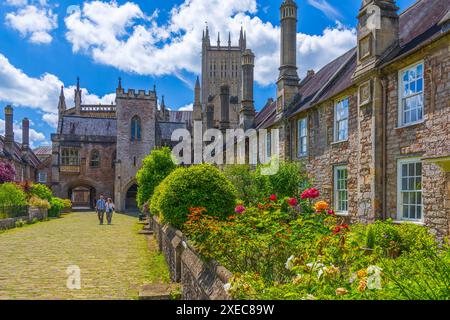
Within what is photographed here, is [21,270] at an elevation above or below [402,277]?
below

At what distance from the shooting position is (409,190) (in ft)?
34.6

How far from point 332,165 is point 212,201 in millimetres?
6234

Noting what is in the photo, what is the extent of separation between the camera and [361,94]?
1237 cm

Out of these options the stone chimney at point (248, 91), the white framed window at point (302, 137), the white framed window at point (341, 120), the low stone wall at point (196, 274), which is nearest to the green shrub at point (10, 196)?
the stone chimney at point (248, 91)

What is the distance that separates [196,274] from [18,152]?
49157 millimetres

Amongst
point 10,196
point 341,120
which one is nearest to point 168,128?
point 10,196

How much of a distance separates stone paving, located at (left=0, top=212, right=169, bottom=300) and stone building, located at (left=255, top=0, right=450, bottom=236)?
21.9 ft

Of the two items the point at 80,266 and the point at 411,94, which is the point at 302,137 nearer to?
the point at 411,94

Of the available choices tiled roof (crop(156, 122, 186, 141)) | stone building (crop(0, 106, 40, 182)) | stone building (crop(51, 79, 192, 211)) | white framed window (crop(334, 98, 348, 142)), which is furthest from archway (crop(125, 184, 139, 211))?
white framed window (crop(334, 98, 348, 142))

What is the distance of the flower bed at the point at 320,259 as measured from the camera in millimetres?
3656

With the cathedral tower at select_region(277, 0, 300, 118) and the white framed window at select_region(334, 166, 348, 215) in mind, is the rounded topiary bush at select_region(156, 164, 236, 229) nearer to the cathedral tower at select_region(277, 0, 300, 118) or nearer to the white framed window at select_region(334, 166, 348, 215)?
the white framed window at select_region(334, 166, 348, 215)

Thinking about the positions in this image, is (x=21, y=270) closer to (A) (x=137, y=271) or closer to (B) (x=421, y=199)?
(A) (x=137, y=271)

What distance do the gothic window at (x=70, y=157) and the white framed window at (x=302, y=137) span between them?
3445 cm
